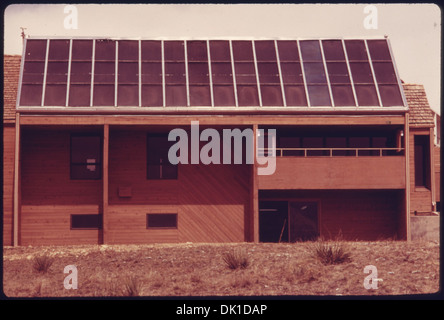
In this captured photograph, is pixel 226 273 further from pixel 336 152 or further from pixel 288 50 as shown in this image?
pixel 288 50

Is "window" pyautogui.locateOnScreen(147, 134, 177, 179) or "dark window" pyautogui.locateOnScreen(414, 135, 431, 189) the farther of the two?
"dark window" pyautogui.locateOnScreen(414, 135, 431, 189)

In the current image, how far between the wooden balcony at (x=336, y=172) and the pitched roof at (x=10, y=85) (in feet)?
37.0

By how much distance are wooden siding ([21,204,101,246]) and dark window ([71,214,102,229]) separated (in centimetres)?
17

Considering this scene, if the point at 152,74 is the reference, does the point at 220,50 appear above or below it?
above

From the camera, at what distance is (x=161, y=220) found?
2525 centimetres

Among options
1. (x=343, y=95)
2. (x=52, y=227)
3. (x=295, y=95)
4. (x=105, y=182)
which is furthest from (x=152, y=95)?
(x=343, y=95)

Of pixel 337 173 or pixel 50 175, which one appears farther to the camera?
pixel 50 175

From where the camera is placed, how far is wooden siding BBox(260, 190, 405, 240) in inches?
1025

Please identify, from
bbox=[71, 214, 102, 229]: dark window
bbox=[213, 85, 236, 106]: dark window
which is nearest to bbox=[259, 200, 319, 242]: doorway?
bbox=[213, 85, 236, 106]: dark window

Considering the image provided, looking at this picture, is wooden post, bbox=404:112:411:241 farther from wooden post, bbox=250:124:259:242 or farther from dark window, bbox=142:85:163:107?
dark window, bbox=142:85:163:107

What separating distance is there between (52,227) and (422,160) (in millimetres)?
17995

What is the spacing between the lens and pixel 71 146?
25578 millimetres
